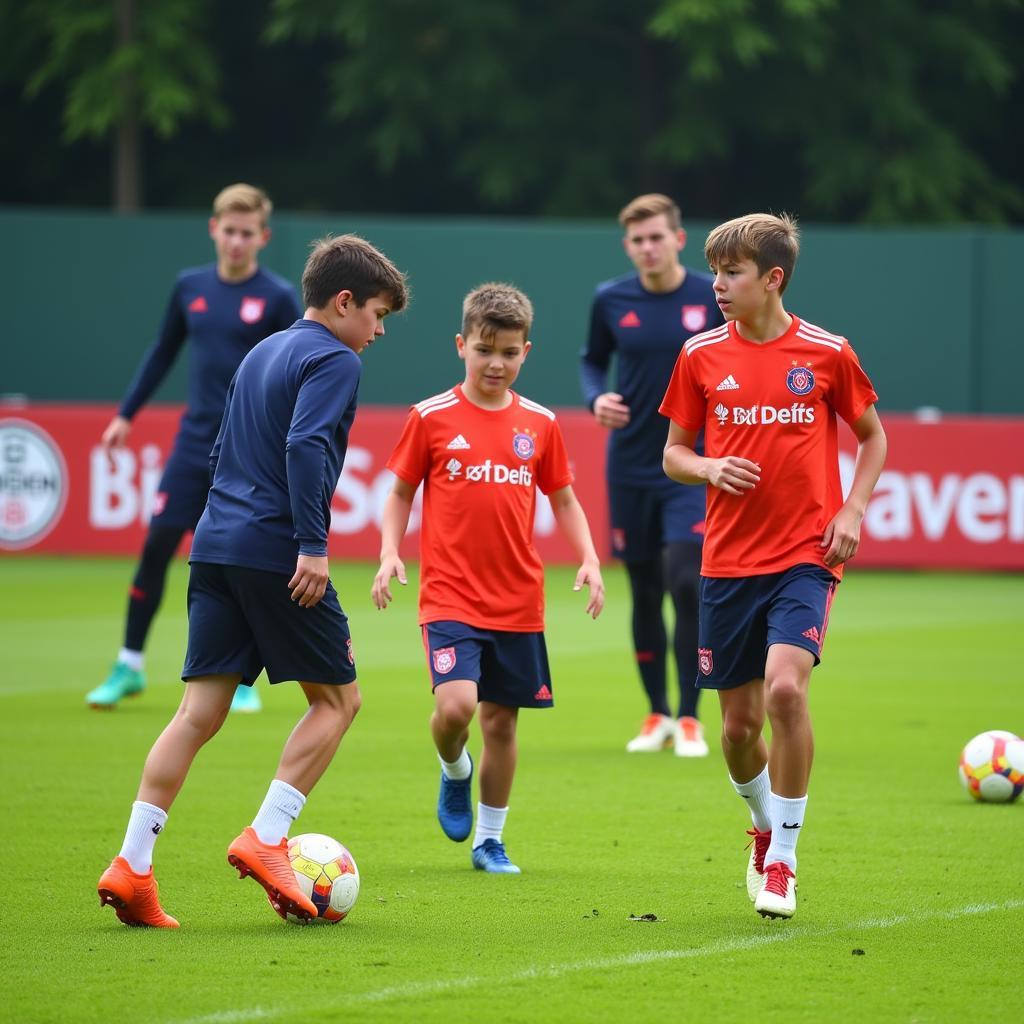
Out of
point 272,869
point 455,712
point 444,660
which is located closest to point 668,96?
point 444,660

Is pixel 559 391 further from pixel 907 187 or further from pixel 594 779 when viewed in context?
pixel 594 779

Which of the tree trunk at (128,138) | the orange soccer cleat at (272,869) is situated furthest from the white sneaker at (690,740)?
the tree trunk at (128,138)

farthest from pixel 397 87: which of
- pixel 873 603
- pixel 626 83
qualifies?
pixel 873 603

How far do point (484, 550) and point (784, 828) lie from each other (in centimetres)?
157

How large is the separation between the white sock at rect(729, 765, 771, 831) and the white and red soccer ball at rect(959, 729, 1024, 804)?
6.61 feet

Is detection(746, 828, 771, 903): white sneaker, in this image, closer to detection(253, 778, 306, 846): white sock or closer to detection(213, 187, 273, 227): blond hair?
detection(253, 778, 306, 846): white sock

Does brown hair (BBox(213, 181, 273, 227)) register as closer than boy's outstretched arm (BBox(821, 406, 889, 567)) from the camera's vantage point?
No

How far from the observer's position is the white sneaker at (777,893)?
234 inches

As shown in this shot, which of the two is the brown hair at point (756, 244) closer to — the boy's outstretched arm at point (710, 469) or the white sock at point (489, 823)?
the boy's outstretched arm at point (710, 469)

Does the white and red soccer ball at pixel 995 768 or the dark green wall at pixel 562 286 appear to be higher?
the dark green wall at pixel 562 286

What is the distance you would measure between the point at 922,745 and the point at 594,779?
1906 millimetres

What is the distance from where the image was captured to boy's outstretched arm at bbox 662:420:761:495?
615 centimetres

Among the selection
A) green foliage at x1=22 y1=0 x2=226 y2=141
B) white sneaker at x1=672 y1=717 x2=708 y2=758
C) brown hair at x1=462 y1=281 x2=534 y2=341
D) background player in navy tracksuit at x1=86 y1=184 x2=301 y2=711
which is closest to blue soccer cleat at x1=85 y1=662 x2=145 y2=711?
background player in navy tracksuit at x1=86 y1=184 x2=301 y2=711

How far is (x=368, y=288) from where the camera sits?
6.13m
